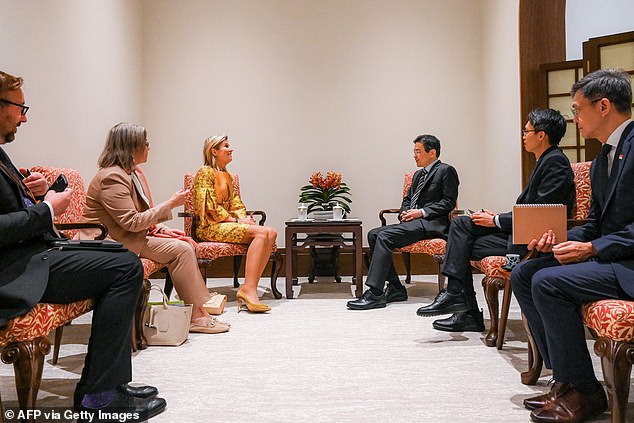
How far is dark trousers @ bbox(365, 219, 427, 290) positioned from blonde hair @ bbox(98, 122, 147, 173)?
2228mm

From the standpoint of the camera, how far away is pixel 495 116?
6926 millimetres

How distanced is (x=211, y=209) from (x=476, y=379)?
9.84 feet

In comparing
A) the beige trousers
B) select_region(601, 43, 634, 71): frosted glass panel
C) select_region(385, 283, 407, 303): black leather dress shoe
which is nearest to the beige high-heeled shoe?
the beige trousers

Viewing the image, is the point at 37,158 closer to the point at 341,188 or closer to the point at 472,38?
the point at 341,188

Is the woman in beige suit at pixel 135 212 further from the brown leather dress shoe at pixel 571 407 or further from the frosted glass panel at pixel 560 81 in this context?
the frosted glass panel at pixel 560 81

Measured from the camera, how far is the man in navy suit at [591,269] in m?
2.32

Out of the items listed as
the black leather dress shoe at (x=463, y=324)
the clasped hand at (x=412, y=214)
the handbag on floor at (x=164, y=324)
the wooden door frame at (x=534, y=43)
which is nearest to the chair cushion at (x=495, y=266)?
the black leather dress shoe at (x=463, y=324)

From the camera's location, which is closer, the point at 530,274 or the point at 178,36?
the point at 530,274

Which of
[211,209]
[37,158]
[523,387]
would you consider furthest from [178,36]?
[523,387]

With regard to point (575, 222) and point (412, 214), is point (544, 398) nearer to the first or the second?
point (575, 222)

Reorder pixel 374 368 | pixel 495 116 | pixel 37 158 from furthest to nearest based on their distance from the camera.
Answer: pixel 495 116
pixel 37 158
pixel 374 368

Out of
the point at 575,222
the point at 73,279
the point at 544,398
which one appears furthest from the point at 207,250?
the point at 544,398

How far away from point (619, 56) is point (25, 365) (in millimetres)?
5234

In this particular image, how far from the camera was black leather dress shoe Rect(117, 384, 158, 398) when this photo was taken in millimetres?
2479
